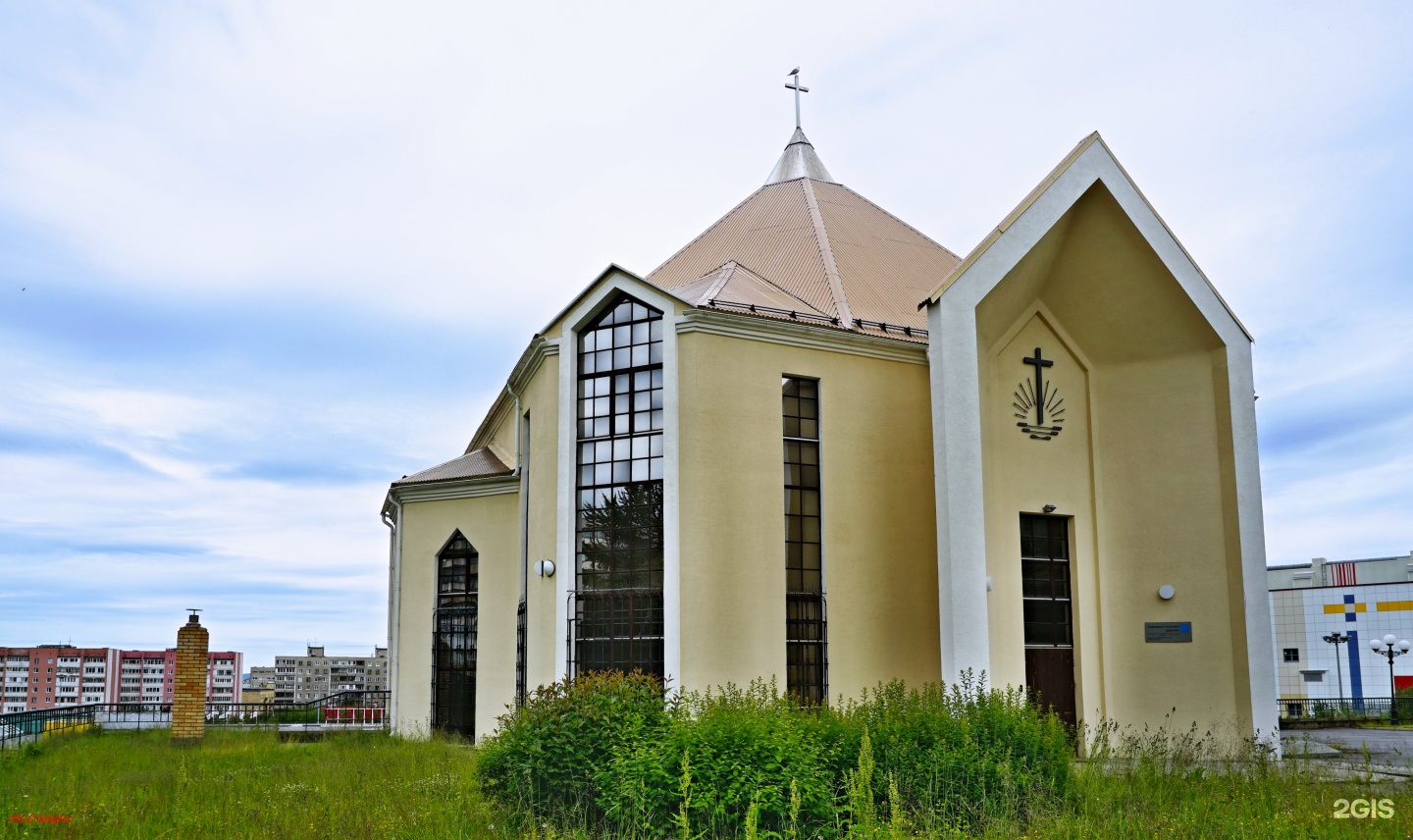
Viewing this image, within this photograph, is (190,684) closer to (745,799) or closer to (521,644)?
(521,644)

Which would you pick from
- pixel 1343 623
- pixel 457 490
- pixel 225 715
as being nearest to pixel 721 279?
pixel 457 490

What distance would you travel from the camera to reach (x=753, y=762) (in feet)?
28.6

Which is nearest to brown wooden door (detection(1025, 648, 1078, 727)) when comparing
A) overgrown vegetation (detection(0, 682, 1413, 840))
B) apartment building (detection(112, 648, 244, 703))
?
overgrown vegetation (detection(0, 682, 1413, 840))

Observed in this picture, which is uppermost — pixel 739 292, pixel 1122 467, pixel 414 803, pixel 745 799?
pixel 739 292

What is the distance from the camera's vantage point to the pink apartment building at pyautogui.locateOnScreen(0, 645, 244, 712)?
9869cm

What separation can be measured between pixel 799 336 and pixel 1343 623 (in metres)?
59.1

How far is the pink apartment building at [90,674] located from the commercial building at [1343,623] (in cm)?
7692

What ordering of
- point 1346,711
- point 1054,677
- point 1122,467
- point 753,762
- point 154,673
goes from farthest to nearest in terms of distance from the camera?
1. point 154,673
2. point 1346,711
3. point 1122,467
4. point 1054,677
5. point 753,762

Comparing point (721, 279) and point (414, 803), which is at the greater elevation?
point (721, 279)

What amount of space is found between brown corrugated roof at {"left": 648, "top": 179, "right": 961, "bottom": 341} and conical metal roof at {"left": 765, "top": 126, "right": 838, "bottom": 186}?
1.01ft

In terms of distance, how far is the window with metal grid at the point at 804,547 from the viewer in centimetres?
1515

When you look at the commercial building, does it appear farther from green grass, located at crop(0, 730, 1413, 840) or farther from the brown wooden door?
green grass, located at crop(0, 730, 1413, 840)

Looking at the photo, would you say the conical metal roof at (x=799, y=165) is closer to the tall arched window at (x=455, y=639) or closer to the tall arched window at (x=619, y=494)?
the tall arched window at (x=619, y=494)

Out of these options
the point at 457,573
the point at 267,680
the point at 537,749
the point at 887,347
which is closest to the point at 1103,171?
the point at 887,347
